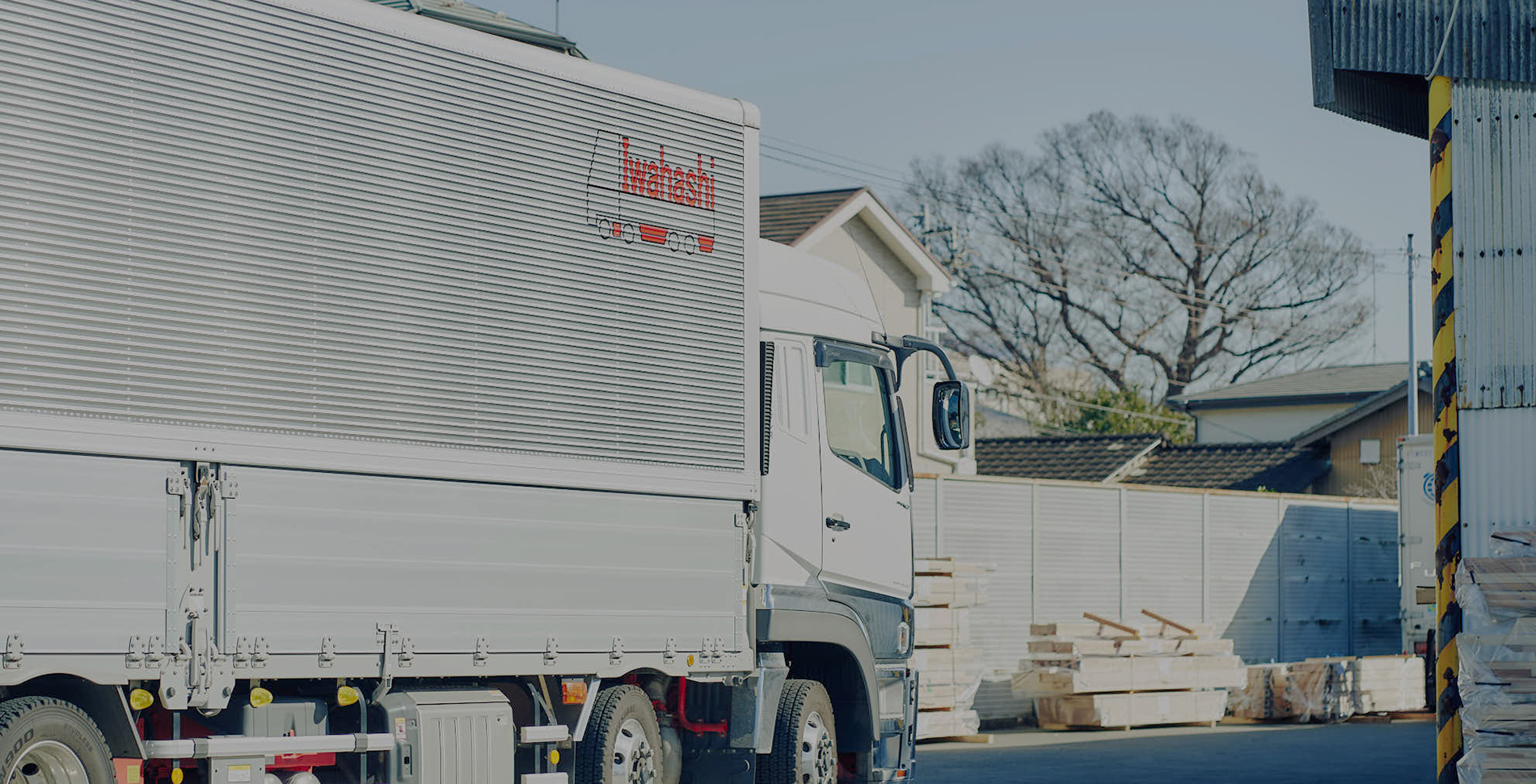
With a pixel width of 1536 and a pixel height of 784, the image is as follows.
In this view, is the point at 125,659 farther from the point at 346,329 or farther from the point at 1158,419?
the point at 1158,419

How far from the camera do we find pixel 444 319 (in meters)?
9.85

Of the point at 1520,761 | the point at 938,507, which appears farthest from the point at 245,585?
the point at 938,507

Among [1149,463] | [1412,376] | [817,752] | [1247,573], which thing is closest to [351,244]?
[817,752]

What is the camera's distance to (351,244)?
9484 mm

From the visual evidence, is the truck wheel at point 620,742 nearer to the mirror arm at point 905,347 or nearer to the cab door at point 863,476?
the cab door at point 863,476

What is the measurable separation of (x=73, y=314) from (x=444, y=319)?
207 centimetres

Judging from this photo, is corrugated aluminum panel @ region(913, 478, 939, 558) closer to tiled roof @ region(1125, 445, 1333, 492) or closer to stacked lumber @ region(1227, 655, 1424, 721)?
stacked lumber @ region(1227, 655, 1424, 721)

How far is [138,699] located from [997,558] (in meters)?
15.2

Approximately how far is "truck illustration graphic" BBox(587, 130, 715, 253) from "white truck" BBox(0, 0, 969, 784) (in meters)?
0.02

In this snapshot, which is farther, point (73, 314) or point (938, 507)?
point (938, 507)

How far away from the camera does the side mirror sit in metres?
12.9

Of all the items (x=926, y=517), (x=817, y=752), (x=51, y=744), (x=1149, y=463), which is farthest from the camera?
(x=1149, y=463)

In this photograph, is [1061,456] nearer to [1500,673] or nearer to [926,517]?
[926,517]

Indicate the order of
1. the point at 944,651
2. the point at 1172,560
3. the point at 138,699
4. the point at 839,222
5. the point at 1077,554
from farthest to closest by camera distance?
1. the point at 839,222
2. the point at 1172,560
3. the point at 1077,554
4. the point at 944,651
5. the point at 138,699
